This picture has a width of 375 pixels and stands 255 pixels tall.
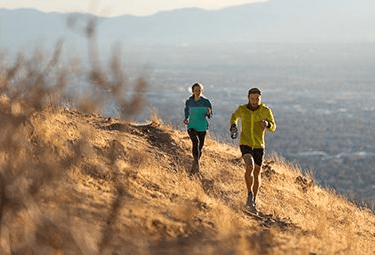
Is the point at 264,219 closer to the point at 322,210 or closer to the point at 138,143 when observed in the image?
the point at 322,210

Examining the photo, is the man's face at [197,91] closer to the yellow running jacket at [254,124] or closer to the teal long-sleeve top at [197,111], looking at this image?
the teal long-sleeve top at [197,111]

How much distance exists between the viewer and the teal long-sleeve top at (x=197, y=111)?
10.5 m

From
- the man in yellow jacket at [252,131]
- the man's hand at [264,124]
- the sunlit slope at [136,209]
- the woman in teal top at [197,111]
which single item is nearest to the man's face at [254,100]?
the man in yellow jacket at [252,131]

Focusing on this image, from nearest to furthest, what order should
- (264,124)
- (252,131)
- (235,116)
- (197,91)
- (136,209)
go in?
(136,209)
(264,124)
(252,131)
(235,116)
(197,91)

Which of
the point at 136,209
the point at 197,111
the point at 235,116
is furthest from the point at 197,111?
the point at 136,209

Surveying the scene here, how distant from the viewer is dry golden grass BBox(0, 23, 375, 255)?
5.25 m

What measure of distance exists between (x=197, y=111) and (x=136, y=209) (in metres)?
3.88

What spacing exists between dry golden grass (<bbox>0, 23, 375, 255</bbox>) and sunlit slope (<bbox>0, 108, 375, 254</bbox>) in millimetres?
13

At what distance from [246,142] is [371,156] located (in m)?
64.8

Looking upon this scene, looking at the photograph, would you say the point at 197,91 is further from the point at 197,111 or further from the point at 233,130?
the point at 233,130

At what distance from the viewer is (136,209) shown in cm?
679

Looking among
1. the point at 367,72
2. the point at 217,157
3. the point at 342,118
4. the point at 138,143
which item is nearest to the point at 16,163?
the point at 138,143

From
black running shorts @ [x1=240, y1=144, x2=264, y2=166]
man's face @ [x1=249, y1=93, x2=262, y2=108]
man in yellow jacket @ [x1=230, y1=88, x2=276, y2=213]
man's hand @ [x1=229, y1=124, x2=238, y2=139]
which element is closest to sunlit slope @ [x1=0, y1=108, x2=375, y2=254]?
man in yellow jacket @ [x1=230, y1=88, x2=276, y2=213]

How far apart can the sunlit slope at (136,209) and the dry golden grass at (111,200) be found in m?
0.01
